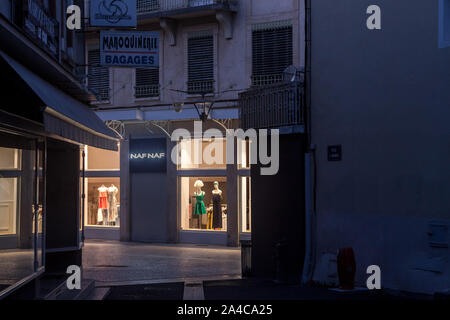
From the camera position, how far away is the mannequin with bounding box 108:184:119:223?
2408 centimetres

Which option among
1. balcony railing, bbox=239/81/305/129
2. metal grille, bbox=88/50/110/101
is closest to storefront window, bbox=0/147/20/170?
balcony railing, bbox=239/81/305/129

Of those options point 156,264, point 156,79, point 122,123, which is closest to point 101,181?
point 122,123

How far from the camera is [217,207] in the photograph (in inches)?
871

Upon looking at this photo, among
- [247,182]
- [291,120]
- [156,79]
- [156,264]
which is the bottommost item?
[156,264]

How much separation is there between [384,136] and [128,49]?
492cm

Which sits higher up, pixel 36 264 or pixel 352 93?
pixel 352 93

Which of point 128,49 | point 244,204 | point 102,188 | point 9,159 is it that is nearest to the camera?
point 9,159

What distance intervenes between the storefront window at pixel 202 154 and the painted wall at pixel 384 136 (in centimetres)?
967

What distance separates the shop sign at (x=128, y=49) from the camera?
11.8 m

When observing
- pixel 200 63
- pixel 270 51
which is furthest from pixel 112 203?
pixel 270 51

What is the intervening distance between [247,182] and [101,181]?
20.1ft

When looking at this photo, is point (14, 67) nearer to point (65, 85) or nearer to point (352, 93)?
point (65, 85)

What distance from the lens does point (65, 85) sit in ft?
37.1

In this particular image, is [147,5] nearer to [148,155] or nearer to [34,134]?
[148,155]
